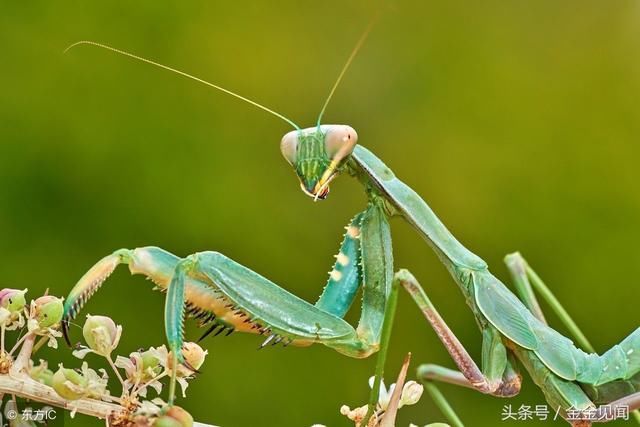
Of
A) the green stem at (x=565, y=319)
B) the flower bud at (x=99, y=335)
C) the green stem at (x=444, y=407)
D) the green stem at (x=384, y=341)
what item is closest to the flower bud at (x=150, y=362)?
the flower bud at (x=99, y=335)

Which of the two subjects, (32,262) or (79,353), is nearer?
(79,353)

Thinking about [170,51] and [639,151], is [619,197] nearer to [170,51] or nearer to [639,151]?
[639,151]

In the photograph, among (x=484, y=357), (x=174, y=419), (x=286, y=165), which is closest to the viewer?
(x=174, y=419)

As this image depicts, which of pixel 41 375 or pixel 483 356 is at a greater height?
pixel 483 356

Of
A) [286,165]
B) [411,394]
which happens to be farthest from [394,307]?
[286,165]

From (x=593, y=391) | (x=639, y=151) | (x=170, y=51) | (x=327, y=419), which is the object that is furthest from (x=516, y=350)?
(x=170, y=51)

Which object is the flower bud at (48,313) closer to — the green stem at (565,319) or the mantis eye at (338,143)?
the mantis eye at (338,143)

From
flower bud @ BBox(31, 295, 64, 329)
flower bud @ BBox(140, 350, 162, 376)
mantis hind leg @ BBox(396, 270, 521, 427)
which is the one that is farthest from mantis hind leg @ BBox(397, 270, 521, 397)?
flower bud @ BBox(31, 295, 64, 329)

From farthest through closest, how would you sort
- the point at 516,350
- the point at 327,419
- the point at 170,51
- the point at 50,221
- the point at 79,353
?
the point at 170,51
the point at 50,221
the point at 327,419
the point at 516,350
the point at 79,353

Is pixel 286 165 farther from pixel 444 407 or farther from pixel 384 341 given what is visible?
pixel 384 341
